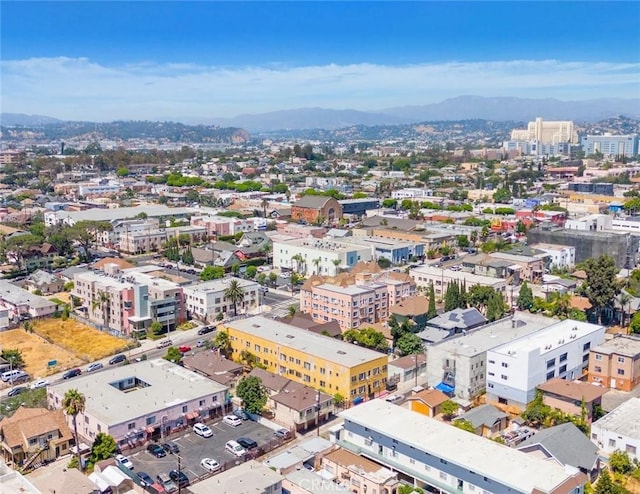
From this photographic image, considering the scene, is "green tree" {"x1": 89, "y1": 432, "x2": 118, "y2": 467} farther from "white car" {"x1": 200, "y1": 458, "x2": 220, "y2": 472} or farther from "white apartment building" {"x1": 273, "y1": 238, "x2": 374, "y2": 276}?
"white apartment building" {"x1": 273, "y1": 238, "x2": 374, "y2": 276}

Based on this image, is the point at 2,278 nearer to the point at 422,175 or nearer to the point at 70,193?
the point at 70,193

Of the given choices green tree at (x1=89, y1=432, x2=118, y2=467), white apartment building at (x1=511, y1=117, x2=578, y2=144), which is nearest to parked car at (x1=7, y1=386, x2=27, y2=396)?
green tree at (x1=89, y1=432, x2=118, y2=467)

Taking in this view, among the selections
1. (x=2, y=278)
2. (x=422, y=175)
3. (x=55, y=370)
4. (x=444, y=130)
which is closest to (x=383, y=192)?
(x=422, y=175)

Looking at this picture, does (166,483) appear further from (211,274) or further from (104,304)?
(211,274)

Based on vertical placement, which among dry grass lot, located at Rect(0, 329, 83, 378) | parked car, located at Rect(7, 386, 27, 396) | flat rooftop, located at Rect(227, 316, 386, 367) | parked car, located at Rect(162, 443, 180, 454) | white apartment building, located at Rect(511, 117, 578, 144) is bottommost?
Result: parked car, located at Rect(7, 386, 27, 396)

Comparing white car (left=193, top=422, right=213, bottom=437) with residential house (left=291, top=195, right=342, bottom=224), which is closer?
white car (left=193, top=422, right=213, bottom=437)
